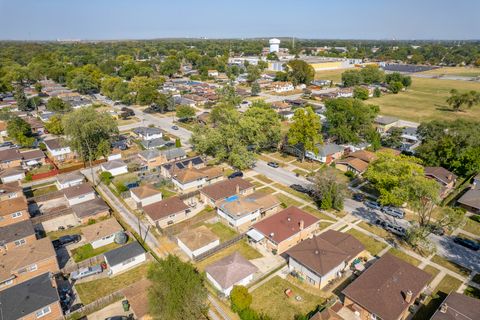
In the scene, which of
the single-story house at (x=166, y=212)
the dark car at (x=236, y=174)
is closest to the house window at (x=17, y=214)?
the single-story house at (x=166, y=212)

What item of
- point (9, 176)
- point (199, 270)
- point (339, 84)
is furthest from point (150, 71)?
point (199, 270)

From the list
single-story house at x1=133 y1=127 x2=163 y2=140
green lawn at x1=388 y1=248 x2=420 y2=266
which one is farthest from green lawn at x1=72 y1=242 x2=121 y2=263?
single-story house at x1=133 y1=127 x2=163 y2=140

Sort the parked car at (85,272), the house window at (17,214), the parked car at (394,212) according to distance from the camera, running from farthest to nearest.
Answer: the parked car at (394,212)
the house window at (17,214)
the parked car at (85,272)

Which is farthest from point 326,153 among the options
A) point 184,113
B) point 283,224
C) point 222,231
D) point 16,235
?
point 16,235

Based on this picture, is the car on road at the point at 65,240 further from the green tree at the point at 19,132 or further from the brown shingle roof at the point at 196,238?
the green tree at the point at 19,132

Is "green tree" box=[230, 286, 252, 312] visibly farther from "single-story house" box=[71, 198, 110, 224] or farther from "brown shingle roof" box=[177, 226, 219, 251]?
"single-story house" box=[71, 198, 110, 224]

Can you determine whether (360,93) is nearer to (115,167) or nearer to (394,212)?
(394,212)
